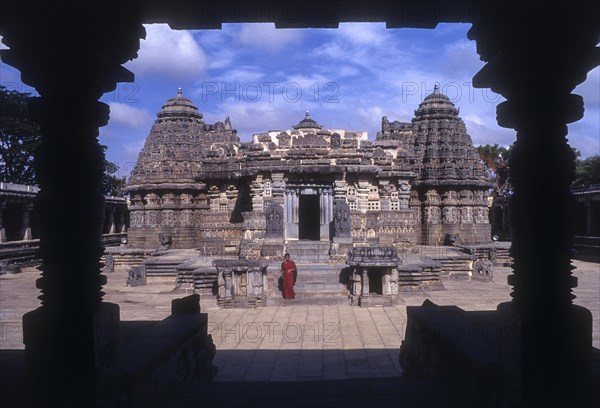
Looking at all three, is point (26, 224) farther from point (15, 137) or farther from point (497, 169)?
point (497, 169)

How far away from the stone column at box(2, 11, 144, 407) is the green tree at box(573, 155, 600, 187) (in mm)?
45061

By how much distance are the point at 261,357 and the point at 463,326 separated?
11.9 ft

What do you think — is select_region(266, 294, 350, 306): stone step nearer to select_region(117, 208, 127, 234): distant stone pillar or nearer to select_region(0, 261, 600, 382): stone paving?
A: select_region(0, 261, 600, 382): stone paving

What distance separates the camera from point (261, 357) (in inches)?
283

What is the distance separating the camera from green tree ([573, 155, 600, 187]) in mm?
40094

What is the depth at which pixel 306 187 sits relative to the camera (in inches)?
705

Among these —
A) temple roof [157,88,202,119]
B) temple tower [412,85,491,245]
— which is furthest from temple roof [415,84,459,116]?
temple roof [157,88,202,119]

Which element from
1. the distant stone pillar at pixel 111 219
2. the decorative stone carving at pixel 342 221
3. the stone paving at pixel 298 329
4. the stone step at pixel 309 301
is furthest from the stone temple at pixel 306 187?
the distant stone pillar at pixel 111 219

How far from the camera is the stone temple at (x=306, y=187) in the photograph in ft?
57.0

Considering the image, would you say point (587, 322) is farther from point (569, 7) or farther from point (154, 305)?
point (154, 305)

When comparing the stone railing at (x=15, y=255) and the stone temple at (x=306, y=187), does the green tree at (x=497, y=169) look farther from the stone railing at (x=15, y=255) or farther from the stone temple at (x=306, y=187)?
the stone railing at (x=15, y=255)

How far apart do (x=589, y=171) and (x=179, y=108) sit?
116ft

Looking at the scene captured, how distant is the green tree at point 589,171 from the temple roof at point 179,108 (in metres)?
33.1

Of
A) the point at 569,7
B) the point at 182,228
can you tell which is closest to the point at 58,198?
the point at 569,7
